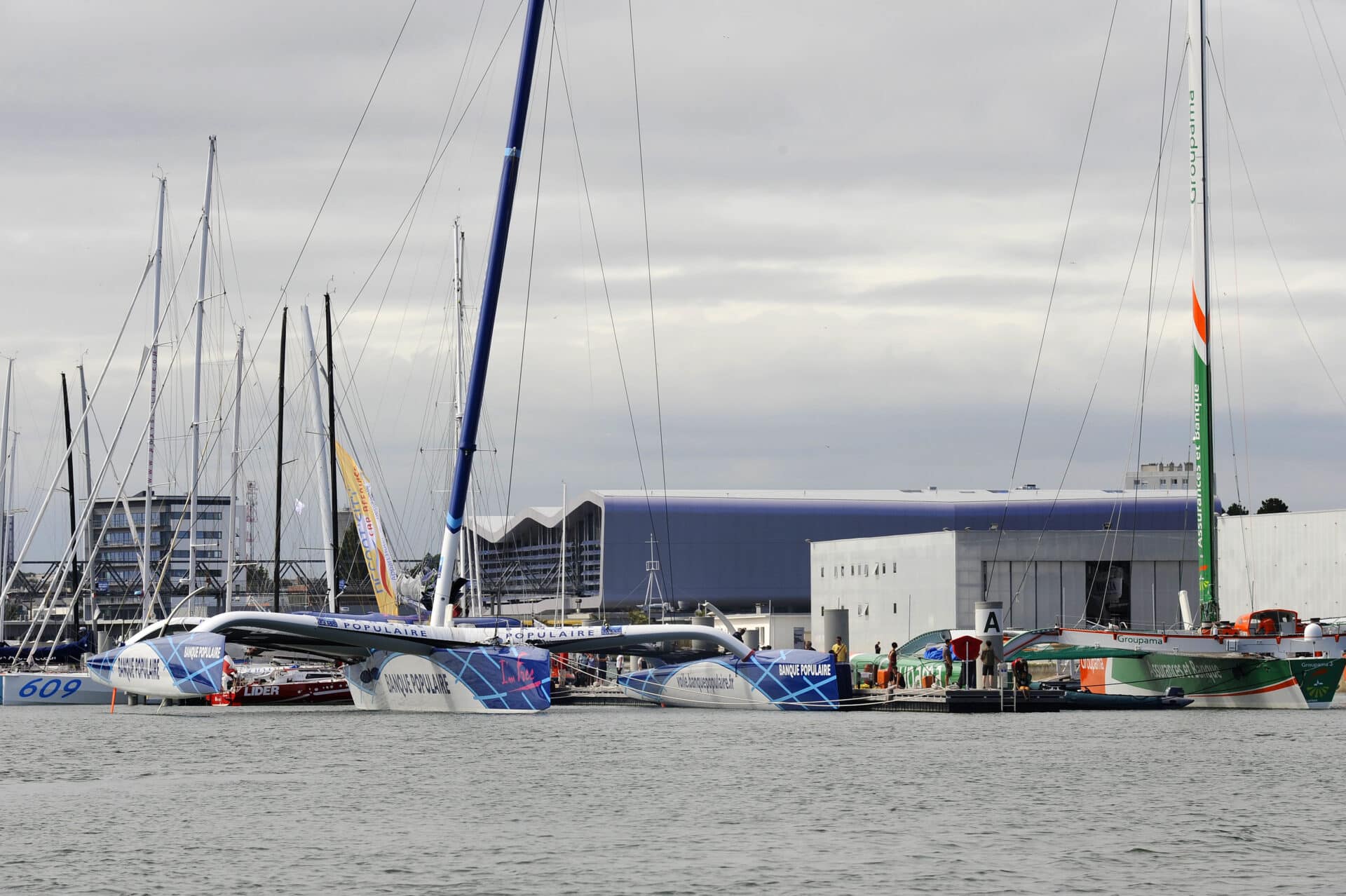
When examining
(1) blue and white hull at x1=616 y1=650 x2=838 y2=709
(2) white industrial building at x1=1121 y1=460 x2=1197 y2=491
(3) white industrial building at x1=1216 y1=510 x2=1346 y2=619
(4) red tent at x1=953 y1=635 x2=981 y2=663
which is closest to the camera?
(1) blue and white hull at x1=616 y1=650 x2=838 y2=709

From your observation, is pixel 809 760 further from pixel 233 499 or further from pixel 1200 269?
pixel 233 499

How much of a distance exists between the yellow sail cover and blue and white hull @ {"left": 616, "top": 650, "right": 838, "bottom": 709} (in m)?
10.4

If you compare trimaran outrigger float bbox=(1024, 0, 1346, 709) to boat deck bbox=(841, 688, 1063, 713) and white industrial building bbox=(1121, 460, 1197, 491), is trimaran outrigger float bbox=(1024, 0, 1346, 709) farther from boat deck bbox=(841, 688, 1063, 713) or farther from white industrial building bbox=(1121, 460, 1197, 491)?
white industrial building bbox=(1121, 460, 1197, 491)

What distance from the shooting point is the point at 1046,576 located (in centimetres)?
6644

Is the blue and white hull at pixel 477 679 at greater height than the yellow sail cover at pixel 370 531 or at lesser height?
lesser

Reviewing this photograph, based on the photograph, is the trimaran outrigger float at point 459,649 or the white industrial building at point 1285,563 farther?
the white industrial building at point 1285,563

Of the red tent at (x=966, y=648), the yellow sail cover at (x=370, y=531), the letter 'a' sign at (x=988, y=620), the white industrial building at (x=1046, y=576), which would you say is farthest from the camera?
the white industrial building at (x=1046, y=576)

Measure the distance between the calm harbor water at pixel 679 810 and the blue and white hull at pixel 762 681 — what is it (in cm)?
574

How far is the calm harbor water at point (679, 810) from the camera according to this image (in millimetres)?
15289

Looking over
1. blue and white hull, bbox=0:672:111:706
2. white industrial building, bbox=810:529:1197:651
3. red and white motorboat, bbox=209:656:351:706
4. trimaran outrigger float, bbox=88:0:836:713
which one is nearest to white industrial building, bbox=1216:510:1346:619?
white industrial building, bbox=810:529:1197:651

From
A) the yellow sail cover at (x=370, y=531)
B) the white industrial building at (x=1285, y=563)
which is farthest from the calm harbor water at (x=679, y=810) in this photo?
the white industrial building at (x=1285, y=563)

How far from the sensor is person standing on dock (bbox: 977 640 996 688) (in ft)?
129

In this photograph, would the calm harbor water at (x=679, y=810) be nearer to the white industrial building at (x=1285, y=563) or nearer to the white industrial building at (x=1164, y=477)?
the white industrial building at (x=1285, y=563)

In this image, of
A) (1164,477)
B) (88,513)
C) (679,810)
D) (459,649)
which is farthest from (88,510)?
(1164,477)
